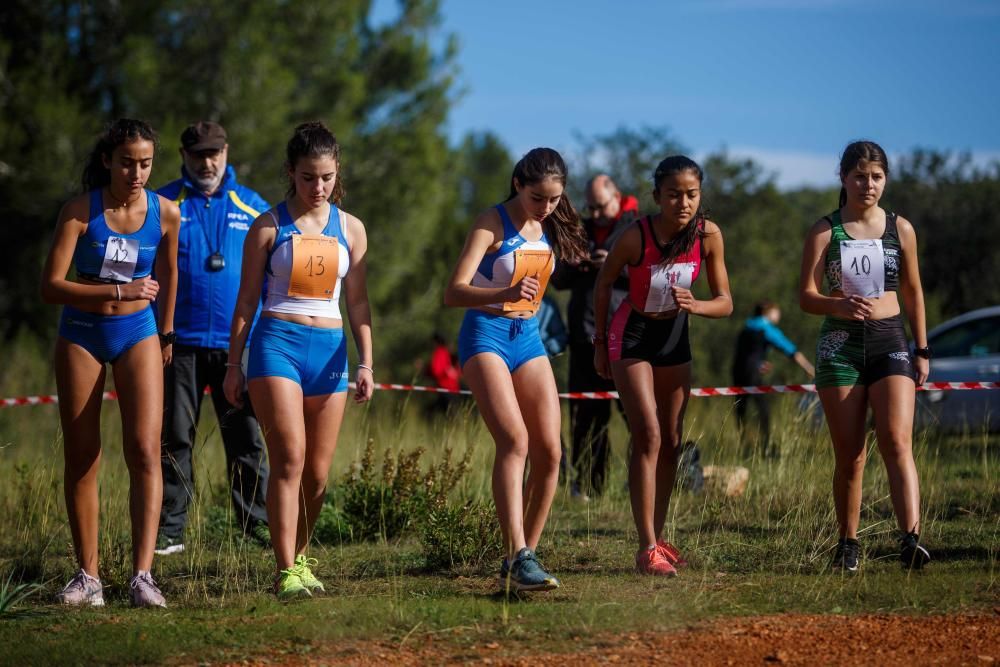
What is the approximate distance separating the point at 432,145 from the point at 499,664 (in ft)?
69.1

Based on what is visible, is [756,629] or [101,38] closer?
[756,629]

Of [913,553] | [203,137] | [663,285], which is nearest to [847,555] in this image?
[913,553]

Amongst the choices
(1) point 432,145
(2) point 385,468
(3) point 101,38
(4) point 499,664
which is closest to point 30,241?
(3) point 101,38

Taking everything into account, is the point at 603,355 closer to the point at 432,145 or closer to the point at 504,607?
the point at 504,607

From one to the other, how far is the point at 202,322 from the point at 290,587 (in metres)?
2.19

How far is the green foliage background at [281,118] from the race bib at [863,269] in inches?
433

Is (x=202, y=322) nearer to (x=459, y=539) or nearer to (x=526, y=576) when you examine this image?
(x=459, y=539)

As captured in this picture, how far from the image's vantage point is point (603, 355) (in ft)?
20.4

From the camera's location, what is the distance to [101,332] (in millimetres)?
5477

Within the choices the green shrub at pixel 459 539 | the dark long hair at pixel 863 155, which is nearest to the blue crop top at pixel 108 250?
the green shrub at pixel 459 539

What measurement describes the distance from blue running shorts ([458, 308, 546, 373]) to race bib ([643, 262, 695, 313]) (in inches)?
28.4

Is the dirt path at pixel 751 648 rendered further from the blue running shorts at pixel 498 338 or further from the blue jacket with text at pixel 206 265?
the blue jacket with text at pixel 206 265

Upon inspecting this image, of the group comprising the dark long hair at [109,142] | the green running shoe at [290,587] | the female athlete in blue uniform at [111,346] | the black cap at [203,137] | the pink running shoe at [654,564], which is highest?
the black cap at [203,137]

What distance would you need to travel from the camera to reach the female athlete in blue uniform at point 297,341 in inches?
210
